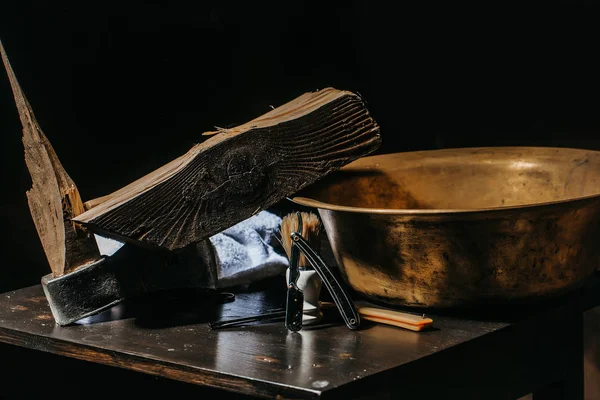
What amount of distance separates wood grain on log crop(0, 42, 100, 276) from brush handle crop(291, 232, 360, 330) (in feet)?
1.42

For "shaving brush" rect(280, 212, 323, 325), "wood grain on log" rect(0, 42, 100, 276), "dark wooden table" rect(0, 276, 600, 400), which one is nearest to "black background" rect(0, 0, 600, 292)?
"wood grain on log" rect(0, 42, 100, 276)

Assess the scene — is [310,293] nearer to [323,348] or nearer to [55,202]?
[323,348]

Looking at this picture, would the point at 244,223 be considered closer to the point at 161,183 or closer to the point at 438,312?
the point at 161,183

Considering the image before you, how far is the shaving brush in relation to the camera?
5.46ft

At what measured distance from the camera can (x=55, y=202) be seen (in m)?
1.77

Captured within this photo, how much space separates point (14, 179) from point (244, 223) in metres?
0.56

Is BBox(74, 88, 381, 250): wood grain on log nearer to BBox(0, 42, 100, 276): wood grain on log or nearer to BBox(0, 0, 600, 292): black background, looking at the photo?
BBox(0, 42, 100, 276): wood grain on log

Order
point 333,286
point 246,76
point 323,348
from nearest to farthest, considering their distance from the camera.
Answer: point 323,348, point 333,286, point 246,76

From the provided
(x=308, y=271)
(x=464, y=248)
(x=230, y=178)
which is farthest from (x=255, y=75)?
(x=464, y=248)

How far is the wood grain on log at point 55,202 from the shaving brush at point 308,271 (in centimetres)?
40

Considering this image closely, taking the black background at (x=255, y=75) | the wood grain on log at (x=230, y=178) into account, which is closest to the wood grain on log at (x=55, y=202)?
the wood grain on log at (x=230, y=178)

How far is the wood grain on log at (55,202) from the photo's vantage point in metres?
1.75

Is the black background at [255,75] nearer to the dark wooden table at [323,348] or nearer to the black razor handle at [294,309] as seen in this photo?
the dark wooden table at [323,348]

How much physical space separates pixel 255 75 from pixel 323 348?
1.32 m
